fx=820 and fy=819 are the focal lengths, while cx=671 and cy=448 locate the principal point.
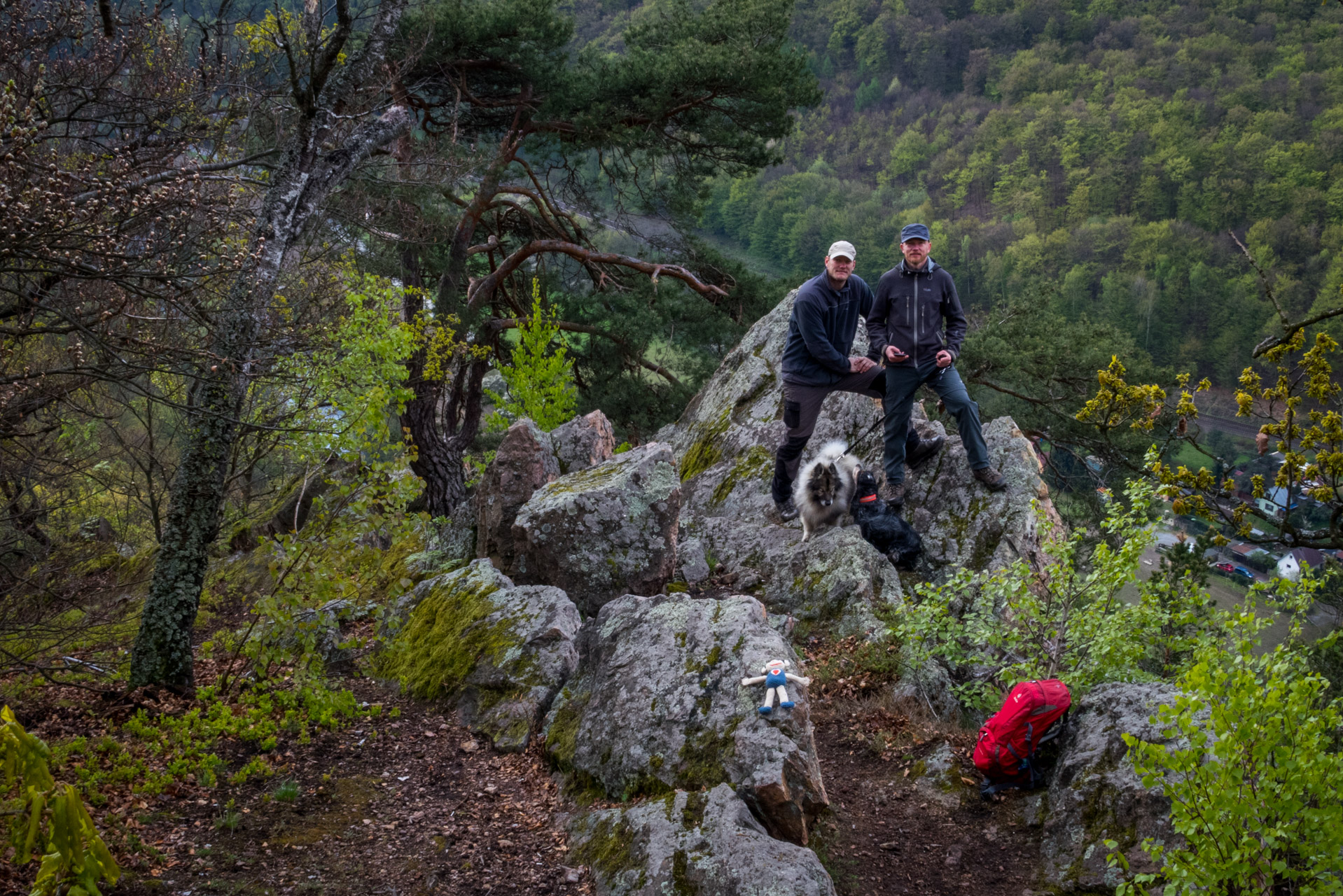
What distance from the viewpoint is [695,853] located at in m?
3.63

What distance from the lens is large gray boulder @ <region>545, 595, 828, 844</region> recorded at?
402 centimetres

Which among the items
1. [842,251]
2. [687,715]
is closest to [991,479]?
[842,251]

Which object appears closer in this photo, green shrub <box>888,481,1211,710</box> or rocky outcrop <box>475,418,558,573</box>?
green shrub <box>888,481,1211,710</box>

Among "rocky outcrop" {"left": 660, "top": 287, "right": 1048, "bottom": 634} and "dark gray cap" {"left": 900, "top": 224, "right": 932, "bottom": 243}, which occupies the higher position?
"dark gray cap" {"left": 900, "top": 224, "right": 932, "bottom": 243}

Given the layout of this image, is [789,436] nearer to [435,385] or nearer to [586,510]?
[586,510]

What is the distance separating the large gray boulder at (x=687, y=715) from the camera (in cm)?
402

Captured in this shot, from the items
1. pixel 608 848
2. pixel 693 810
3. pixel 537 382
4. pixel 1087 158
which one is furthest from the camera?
pixel 1087 158

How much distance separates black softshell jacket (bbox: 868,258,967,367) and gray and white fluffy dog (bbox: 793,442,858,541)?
0.97m

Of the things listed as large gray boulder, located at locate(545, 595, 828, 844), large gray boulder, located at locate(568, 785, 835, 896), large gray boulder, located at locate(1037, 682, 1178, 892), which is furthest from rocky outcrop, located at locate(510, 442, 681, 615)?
→ large gray boulder, located at locate(1037, 682, 1178, 892)

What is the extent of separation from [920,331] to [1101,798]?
146 inches

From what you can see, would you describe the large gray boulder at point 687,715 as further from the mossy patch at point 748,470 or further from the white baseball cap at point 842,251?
the mossy patch at point 748,470

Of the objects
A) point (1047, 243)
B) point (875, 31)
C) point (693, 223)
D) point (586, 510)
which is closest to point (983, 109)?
point (875, 31)

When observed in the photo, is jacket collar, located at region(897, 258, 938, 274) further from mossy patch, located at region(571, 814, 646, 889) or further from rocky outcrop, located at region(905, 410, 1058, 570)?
mossy patch, located at region(571, 814, 646, 889)

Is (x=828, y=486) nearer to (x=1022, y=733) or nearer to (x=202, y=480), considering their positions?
(x=1022, y=733)
